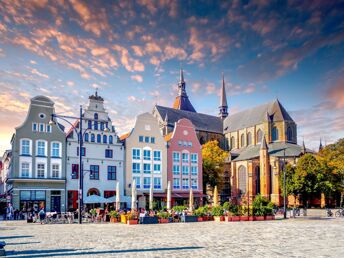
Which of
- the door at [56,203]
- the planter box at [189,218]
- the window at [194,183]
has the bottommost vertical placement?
the planter box at [189,218]

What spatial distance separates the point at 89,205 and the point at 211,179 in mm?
26502

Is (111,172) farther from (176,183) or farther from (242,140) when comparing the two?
(242,140)

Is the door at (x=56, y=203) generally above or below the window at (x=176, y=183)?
below

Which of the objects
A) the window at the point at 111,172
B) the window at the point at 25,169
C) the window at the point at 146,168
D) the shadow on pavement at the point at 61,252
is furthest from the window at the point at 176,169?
the shadow on pavement at the point at 61,252

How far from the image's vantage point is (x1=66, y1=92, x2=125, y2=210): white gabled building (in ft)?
153

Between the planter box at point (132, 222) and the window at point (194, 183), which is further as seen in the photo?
the window at point (194, 183)

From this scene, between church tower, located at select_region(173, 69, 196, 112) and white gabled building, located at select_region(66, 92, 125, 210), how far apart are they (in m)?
62.4

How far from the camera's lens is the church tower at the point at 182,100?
113 m

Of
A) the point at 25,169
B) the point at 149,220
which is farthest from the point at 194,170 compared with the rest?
the point at 149,220

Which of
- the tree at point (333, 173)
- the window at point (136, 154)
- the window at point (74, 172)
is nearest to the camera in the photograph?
A: the window at point (74, 172)

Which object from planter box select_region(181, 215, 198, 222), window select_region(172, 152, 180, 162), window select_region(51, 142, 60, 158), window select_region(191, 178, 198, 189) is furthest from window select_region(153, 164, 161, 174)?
planter box select_region(181, 215, 198, 222)

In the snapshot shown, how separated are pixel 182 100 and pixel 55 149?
234 ft

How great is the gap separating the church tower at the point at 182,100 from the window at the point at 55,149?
223ft

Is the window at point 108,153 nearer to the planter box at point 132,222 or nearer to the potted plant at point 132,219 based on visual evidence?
the potted plant at point 132,219
